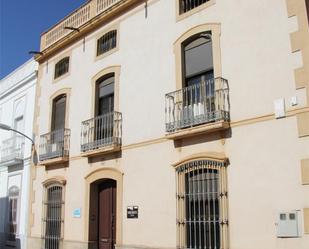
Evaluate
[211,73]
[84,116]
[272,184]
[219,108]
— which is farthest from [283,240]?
[84,116]

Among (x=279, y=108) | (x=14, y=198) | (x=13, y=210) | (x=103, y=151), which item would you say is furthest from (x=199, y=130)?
(x=13, y=210)

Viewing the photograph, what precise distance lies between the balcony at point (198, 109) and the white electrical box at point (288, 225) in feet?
7.11

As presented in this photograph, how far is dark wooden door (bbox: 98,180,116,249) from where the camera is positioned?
12.0 meters

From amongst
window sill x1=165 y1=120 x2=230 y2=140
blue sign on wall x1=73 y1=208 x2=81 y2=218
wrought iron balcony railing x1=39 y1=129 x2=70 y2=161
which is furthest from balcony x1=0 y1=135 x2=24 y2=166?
window sill x1=165 y1=120 x2=230 y2=140

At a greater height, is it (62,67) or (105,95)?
(62,67)

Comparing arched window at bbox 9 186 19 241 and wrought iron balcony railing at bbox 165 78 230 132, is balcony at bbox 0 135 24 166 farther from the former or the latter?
wrought iron balcony railing at bbox 165 78 230 132

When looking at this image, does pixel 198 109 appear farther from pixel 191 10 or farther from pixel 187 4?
pixel 187 4

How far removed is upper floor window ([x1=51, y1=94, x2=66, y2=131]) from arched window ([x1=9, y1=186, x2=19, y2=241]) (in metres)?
3.34

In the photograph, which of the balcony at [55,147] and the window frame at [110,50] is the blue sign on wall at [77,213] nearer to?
the balcony at [55,147]

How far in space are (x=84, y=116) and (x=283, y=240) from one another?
7.46 meters

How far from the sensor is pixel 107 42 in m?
13.3

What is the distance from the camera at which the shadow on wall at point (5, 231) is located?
16.2 metres

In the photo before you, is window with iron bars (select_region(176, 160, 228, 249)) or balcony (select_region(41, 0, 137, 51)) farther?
balcony (select_region(41, 0, 137, 51))

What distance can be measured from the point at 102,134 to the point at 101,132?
8 centimetres
